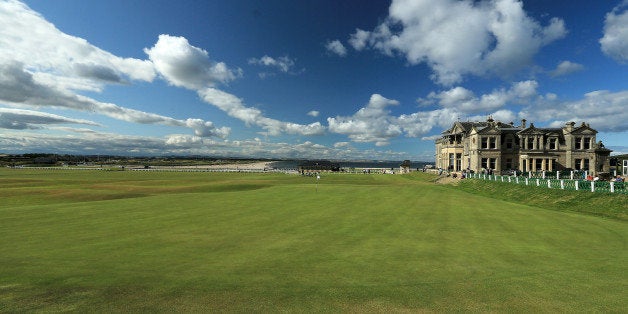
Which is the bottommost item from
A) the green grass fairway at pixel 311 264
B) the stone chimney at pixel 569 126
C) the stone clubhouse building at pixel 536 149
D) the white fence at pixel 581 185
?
the green grass fairway at pixel 311 264

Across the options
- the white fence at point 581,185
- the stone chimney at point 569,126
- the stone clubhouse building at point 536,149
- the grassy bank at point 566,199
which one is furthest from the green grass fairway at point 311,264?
the stone chimney at point 569,126

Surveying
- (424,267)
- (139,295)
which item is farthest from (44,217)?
(424,267)

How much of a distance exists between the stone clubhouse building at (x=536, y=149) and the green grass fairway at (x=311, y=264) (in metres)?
46.8

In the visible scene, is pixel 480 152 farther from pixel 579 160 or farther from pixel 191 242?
pixel 191 242

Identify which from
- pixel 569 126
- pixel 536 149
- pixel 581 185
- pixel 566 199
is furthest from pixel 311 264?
pixel 569 126

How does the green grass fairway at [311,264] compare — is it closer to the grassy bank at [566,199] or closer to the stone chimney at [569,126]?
the grassy bank at [566,199]

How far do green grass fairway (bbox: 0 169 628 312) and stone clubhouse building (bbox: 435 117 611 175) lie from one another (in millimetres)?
46816

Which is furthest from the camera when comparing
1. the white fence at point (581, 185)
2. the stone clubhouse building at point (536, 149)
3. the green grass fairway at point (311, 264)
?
the stone clubhouse building at point (536, 149)

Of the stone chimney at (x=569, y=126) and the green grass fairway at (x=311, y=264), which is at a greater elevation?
the stone chimney at (x=569, y=126)

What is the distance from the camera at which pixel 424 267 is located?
31.2ft

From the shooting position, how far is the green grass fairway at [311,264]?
23.5 ft

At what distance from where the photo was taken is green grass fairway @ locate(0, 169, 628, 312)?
717cm

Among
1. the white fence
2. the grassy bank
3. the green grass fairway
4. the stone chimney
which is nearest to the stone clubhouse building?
the stone chimney

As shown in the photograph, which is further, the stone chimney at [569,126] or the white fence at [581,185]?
the stone chimney at [569,126]
